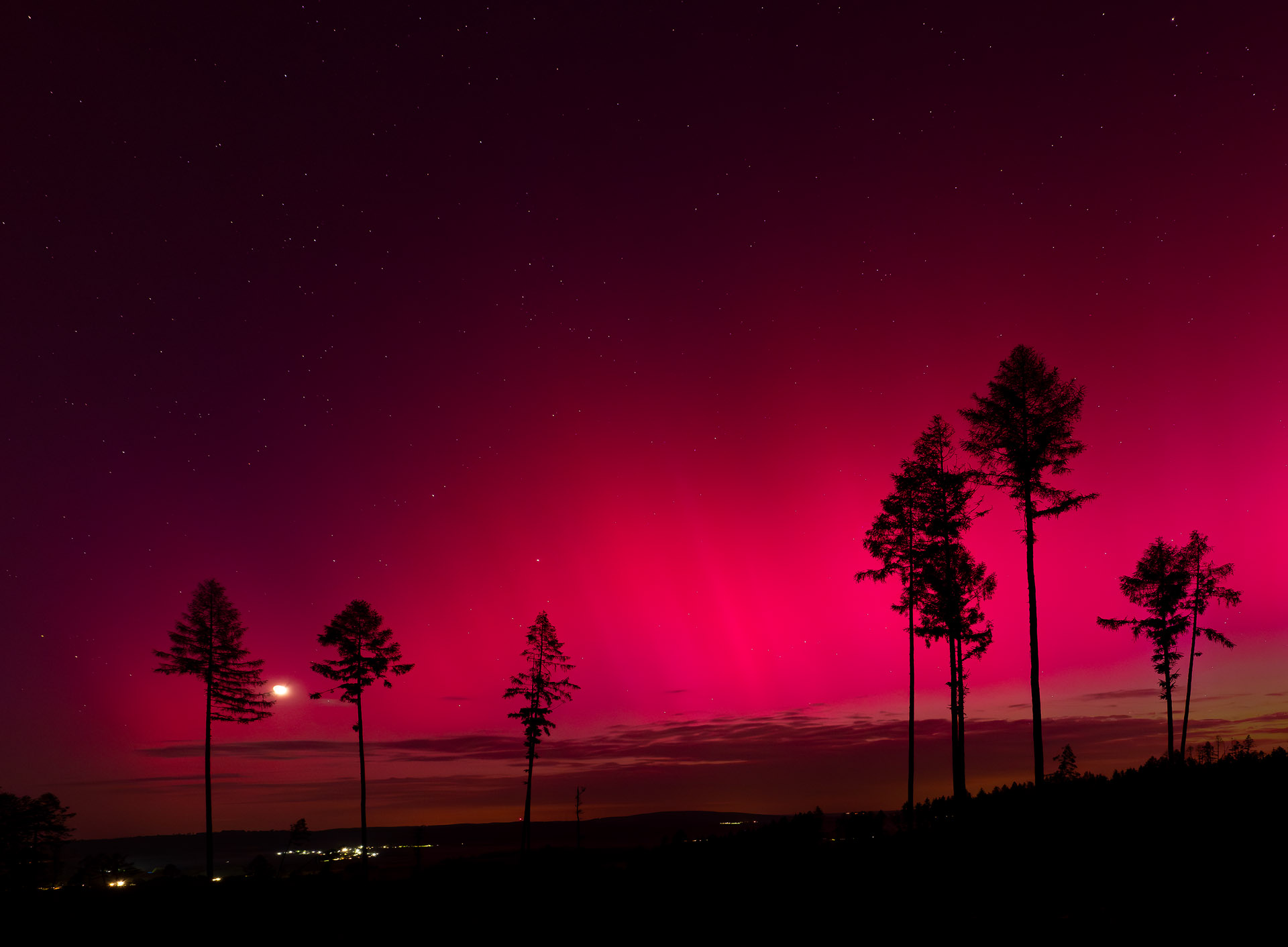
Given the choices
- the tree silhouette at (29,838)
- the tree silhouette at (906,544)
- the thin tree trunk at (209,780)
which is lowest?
the tree silhouette at (29,838)

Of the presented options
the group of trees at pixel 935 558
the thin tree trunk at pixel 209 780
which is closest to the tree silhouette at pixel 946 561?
the group of trees at pixel 935 558

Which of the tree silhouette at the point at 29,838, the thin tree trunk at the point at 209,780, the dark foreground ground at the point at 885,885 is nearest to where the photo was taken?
the dark foreground ground at the point at 885,885

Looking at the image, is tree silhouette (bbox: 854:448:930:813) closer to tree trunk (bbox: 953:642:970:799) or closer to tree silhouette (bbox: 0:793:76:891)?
tree trunk (bbox: 953:642:970:799)

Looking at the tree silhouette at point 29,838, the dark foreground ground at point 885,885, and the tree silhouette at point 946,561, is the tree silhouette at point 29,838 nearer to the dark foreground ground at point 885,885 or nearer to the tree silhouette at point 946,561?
the dark foreground ground at point 885,885

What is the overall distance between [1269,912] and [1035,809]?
8919mm

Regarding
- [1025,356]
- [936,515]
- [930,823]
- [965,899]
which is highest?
[1025,356]

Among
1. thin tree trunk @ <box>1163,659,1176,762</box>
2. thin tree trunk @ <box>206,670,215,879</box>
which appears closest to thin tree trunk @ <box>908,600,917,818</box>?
thin tree trunk @ <box>1163,659,1176,762</box>

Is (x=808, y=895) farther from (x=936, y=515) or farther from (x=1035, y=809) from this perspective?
(x=936, y=515)

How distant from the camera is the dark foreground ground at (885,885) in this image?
10.3 metres

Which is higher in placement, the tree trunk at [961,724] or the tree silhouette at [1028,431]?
the tree silhouette at [1028,431]

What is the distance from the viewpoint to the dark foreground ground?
1034 cm

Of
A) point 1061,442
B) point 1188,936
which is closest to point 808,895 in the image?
point 1188,936

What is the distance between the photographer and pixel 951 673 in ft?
97.2

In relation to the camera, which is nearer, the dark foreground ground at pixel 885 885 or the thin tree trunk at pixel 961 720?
the dark foreground ground at pixel 885 885
